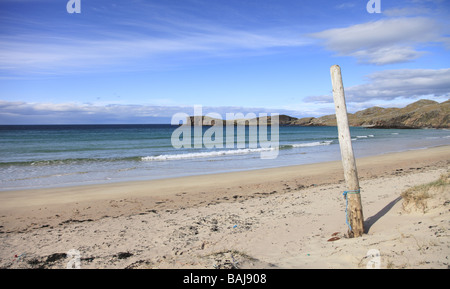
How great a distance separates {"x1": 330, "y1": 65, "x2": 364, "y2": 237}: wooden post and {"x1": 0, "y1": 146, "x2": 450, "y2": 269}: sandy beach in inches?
12.4

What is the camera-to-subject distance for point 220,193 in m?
10.5

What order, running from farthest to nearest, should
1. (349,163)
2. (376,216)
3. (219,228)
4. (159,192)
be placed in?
(159,192) < (219,228) < (376,216) < (349,163)

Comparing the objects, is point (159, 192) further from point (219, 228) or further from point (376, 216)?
point (376, 216)

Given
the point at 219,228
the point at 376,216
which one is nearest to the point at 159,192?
the point at 219,228

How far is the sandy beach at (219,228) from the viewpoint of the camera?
444 cm

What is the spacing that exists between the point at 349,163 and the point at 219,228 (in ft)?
10.2

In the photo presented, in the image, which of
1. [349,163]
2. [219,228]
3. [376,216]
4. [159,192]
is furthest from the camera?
[159,192]

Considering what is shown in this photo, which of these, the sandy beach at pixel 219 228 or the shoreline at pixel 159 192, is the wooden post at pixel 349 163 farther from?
the shoreline at pixel 159 192

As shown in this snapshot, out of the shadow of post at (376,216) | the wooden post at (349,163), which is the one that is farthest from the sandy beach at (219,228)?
the wooden post at (349,163)

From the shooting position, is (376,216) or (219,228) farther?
(219,228)

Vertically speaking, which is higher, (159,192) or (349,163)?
(349,163)

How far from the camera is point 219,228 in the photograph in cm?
663

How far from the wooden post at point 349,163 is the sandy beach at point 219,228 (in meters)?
0.31
